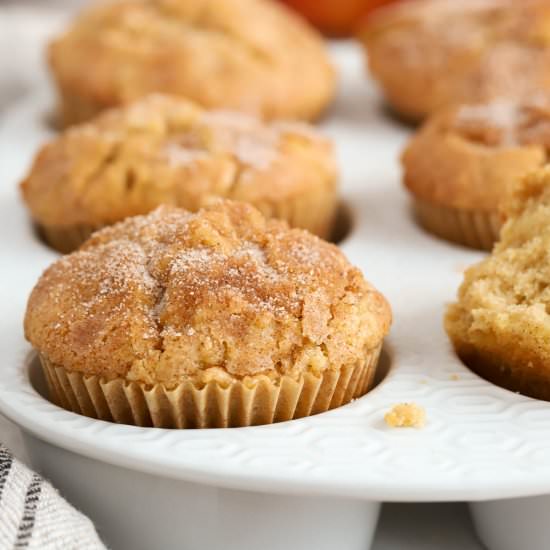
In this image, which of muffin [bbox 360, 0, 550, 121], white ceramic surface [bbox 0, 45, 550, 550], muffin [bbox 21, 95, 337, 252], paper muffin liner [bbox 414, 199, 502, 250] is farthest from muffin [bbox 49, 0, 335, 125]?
white ceramic surface [bbox 0, 45, 550, 550]

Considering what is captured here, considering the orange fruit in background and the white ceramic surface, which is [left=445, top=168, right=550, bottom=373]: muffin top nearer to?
the white ceramic surface

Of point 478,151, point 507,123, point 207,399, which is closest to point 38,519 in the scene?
point 207,399

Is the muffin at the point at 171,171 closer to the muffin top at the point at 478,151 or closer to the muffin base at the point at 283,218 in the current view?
the muffin base at the point at 283,218

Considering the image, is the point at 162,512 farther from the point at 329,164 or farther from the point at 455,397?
the point at 329,164

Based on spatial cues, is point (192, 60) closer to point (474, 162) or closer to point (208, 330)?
point (474, 162)

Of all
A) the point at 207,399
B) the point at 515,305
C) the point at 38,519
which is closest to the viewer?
the point at 38,519

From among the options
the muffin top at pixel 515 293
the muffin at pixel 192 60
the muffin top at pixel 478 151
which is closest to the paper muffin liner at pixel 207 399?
the muffin top at pixel 515 293
